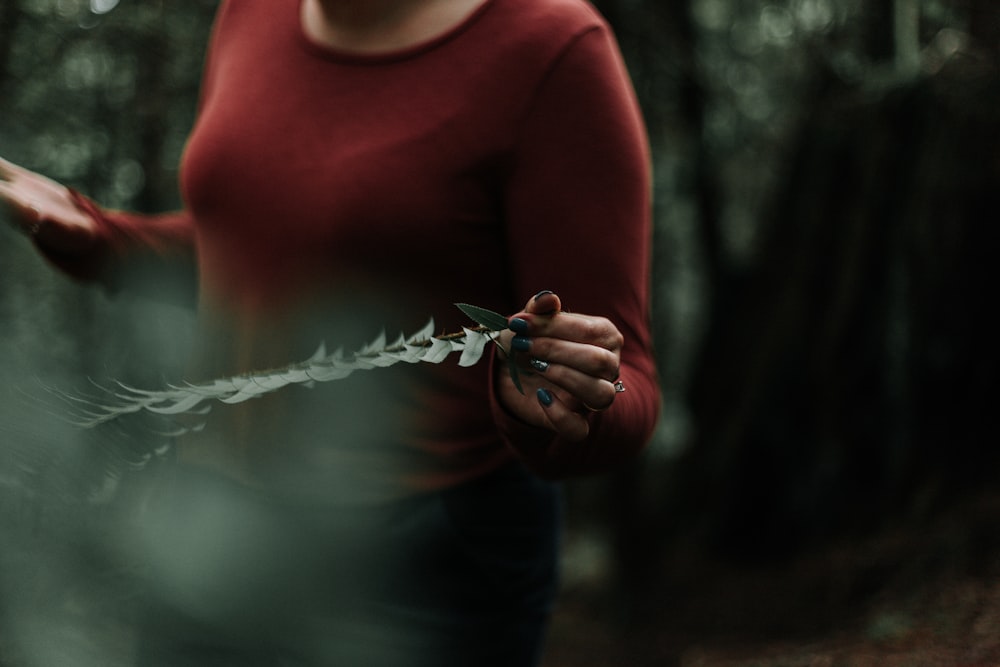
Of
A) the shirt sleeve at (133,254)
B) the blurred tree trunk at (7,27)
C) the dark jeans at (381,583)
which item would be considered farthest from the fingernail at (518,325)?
the blurred tree trunk at (7,27)

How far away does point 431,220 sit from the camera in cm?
123

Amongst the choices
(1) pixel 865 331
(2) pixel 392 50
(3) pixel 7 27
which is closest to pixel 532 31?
(2) pixel 392 50

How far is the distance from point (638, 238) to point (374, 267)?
0.38 m

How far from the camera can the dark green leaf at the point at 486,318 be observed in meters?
0.82

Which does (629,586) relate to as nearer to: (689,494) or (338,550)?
(689,494)

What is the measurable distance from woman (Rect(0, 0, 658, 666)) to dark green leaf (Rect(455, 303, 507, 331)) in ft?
1.06

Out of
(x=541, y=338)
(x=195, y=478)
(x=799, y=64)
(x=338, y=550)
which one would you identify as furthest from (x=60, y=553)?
(x=799, y=64)

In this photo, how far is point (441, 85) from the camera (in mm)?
1287

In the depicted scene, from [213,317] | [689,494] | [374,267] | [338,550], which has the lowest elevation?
[689,494]

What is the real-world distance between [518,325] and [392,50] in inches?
26.4

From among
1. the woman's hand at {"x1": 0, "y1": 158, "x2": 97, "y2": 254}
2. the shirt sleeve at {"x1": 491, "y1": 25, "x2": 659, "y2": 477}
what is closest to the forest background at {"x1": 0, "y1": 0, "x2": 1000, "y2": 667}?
the woman's hand at {"x1": 0, "y1": 158, "x2": 97, "y2": 254}

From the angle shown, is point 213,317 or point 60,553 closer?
point 60,553

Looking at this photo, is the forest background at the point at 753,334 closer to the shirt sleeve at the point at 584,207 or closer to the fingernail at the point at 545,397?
the fingernail at the point at 545,397

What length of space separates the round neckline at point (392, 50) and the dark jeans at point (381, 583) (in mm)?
657
